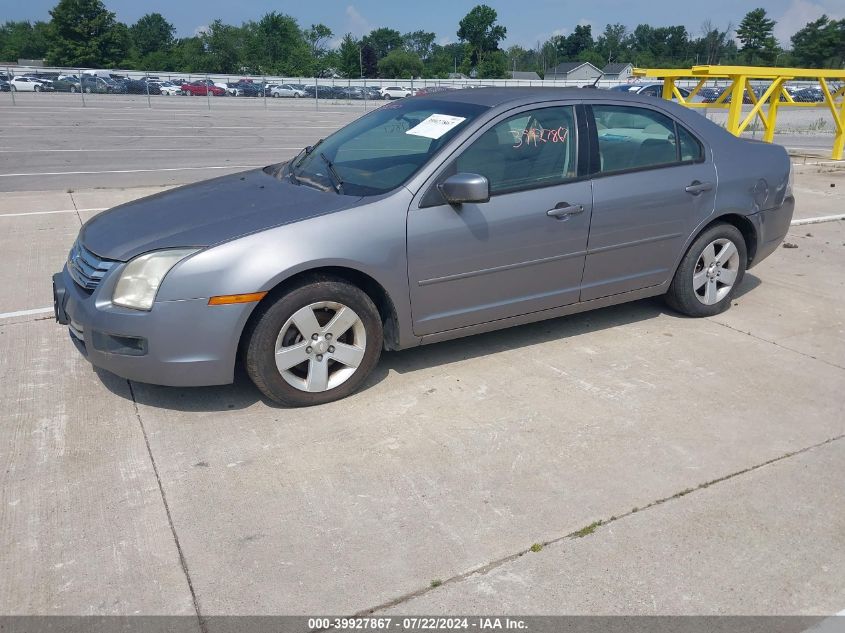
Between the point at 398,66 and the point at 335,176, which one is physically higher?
the point at 398,66

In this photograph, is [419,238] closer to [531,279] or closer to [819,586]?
[531,279]

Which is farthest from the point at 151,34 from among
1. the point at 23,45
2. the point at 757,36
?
the point at 757,36

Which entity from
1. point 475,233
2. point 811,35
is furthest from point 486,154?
point 811,35

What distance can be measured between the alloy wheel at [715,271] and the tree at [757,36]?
102541 millimetres

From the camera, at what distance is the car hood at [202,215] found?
12.4 feet

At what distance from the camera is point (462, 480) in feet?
11.1

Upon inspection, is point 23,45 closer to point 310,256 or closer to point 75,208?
point 75,208

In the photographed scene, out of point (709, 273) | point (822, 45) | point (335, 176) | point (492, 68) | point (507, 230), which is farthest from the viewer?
point (492, 68)

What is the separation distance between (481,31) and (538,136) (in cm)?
12305

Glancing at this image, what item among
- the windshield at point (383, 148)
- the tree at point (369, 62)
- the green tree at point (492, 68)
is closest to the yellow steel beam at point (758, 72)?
Answer: the windshield at point (383, 148)

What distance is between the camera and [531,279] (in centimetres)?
453

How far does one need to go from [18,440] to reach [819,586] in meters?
3.59

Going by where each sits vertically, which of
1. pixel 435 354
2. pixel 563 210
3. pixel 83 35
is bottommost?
pixel 435 354

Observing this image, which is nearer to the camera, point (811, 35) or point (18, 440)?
point (18, 440)
